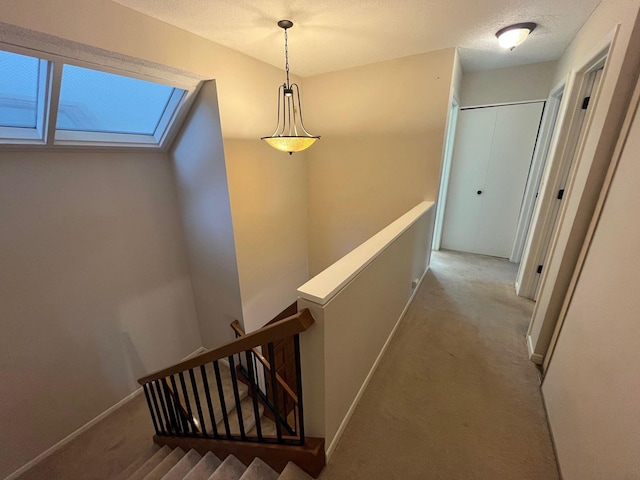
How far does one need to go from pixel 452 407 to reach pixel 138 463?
2565mm

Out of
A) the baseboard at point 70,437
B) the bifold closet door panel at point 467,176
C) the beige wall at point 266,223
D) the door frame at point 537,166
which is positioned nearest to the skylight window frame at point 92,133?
the beige wall at point 266,223

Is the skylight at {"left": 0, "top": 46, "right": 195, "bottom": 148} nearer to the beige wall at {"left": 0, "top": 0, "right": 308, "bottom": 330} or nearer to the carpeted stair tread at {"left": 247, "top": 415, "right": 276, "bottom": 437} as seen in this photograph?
the beige wall at {"left": 0, "top": 0, "right": 308, "bottom": 330}

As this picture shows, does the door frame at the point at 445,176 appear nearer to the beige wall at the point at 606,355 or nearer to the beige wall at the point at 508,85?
the beige wall at the point at 508,85

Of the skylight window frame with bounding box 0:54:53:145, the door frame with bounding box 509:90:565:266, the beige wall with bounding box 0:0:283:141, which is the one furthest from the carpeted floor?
the skylight window frame with bounding box 0:54:53:145

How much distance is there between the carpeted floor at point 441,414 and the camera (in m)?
1.25

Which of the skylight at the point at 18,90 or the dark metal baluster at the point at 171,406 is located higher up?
the skylight at the point at 18,90

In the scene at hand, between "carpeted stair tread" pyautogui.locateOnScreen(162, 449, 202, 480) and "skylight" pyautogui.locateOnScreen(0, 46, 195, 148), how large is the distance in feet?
7.91

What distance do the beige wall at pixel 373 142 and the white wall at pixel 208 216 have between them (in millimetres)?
1438

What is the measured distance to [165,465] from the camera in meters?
1.80

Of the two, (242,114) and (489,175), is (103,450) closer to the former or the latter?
(242,114)

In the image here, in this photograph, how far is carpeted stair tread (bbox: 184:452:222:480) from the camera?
1.45 meters

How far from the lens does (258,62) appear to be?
255 centimetres

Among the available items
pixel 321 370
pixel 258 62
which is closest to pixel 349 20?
pixel 258 62

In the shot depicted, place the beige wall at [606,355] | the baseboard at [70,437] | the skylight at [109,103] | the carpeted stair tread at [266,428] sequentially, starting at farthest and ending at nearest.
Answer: the carpeted stair tread at [266,428] < the baseboard at [70,437] < the skylight at [109,103] < the beige wall at [606,355]
